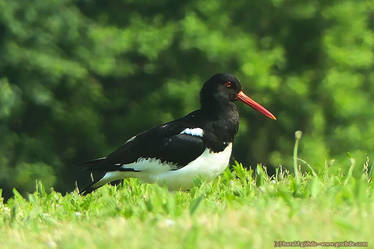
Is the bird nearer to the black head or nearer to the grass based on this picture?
the black head

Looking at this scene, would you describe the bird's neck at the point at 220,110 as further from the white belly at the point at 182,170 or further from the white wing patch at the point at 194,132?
the white belly at the point at 182,170

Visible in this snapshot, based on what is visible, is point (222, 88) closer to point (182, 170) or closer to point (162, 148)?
point (162, 148)

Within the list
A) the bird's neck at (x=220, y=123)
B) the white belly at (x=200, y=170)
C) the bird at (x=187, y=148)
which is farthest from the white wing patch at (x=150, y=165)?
the bird's neck at (x=220, y=123)

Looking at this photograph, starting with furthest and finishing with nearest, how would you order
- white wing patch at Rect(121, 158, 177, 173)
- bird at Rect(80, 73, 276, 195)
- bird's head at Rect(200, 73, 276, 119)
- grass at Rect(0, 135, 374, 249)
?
bird's head at Rect(200, 73, 276, 119) → white wing patch at Rect(121, 158, 177, 173) → bird at Rect(80, 73, 276, 195) → grass at Rect(0, 135, 374, 249)

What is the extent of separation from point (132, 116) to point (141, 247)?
81.9ft

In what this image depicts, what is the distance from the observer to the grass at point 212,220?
5.17 metres

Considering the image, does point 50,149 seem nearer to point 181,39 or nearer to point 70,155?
point 70,155

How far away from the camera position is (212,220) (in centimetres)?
568

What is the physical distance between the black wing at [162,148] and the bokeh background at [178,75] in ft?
53.5

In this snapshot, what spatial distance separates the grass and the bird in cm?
99

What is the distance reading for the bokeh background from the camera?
26.4 meters

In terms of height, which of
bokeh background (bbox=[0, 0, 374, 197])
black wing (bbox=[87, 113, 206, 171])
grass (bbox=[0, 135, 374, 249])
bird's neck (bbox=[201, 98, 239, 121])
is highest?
bokeh background (bbox=[0, 0, 374, 197])

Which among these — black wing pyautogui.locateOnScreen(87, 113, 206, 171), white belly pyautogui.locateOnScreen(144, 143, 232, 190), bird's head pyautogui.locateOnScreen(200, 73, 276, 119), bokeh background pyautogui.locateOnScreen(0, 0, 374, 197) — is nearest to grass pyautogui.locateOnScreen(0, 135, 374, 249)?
white belly pyautogui.locateOnScreen(144, 143, 232, 190)

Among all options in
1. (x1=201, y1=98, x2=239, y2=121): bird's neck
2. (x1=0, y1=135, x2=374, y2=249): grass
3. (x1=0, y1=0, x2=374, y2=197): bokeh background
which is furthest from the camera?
(x1=0, y1=0, x2=374, y2=197): bokeh background
